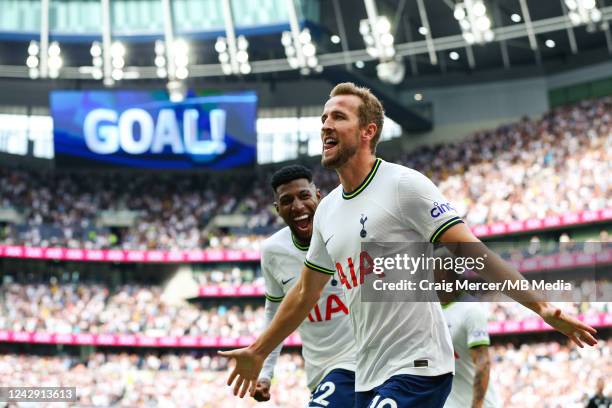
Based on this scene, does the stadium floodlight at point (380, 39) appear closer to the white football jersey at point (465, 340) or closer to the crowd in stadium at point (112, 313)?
the crowd in stadium at point (112, 313)

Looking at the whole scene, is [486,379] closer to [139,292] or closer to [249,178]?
[139,292]

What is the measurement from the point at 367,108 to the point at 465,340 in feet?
11.6

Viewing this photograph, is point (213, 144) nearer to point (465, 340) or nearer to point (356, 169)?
point (465, 340)

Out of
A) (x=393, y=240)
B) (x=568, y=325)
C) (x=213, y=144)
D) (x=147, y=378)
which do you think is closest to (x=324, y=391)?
(x=393, y=240)

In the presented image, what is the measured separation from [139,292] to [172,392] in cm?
1093

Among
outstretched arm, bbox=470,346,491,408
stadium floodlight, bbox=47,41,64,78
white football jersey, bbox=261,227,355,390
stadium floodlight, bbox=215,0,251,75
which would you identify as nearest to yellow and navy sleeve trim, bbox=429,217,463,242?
white football jersey, bbox=261,227,355,390

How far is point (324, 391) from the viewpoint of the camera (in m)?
6.15

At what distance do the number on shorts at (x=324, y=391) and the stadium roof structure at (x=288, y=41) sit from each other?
31647mm

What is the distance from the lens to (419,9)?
4062 centimetres

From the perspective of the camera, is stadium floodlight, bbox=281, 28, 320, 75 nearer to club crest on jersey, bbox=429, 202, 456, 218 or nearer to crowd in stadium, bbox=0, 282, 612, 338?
crowd in stadium, bbox=0, 282, 612, 338

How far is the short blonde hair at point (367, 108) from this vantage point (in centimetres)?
512

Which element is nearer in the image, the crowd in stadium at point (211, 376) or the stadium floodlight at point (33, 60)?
the crowd in stadium at point (211, 376)

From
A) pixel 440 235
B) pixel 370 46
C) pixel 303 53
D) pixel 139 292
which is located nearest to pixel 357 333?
pixel 440 235

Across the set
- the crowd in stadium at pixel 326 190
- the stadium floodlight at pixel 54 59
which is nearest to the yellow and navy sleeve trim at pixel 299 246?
the crowd in stadium at pixel 326 190
